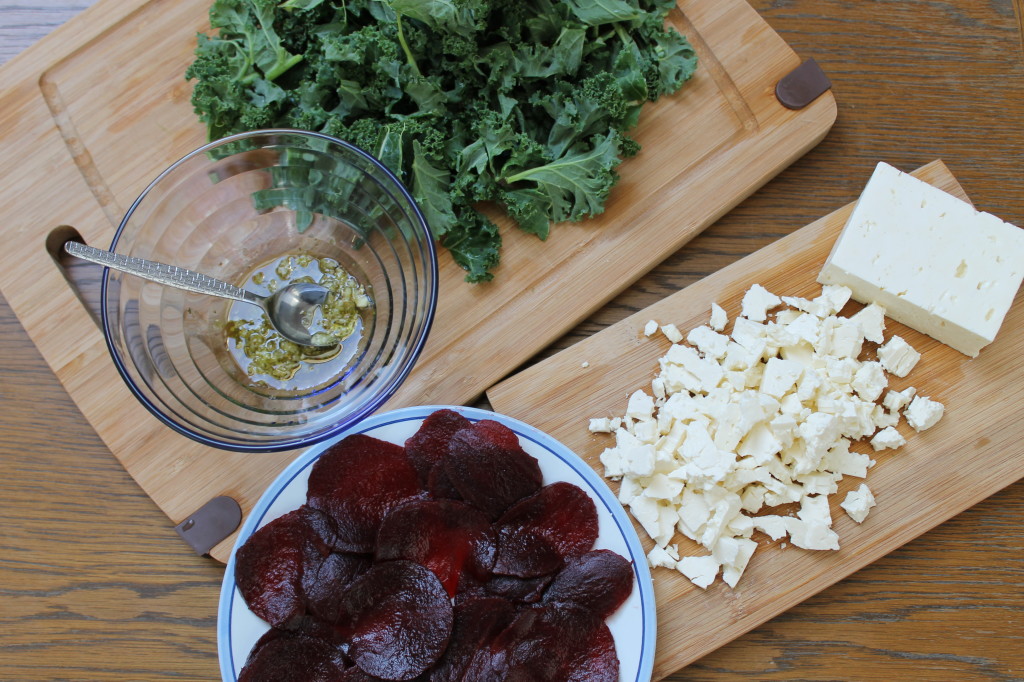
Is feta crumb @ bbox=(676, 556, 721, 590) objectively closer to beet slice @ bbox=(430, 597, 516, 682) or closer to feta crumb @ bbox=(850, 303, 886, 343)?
beet slice @ bbox=(430, 597, 516, 682)

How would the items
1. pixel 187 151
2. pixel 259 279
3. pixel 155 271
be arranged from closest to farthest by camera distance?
pixel 155 271 < pixel 259 279 < pixel 187 151

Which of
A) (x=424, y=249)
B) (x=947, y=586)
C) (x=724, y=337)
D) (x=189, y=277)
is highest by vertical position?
(x=189, y=277)

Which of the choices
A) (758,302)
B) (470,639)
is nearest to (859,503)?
(758,302)

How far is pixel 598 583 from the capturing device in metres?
1.42

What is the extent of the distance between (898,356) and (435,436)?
40.7 inches

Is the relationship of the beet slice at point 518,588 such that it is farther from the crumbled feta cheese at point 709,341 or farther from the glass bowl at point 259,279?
the crumbled feta cheese at point 709,341

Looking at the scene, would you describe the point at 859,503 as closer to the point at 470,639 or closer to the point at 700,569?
the point at 700,569

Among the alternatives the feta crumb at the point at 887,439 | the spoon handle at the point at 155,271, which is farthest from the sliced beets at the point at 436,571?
the feta crumb at the point at 887,439

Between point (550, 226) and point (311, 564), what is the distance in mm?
898

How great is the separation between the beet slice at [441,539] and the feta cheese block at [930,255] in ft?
3.17

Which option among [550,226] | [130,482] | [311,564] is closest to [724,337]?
[550,226]

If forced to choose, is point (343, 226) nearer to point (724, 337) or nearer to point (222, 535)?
point (222, 535)

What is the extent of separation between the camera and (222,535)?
1536 mm

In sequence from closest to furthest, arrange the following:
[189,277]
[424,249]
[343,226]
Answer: [189,277], [424,249], [343,226]
